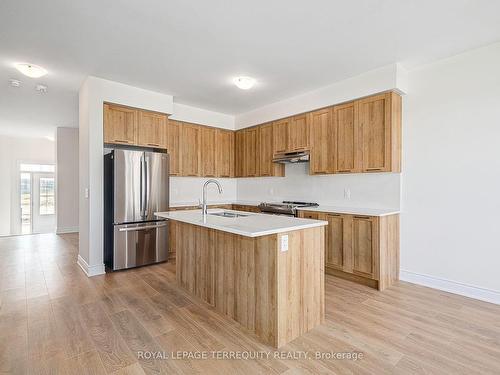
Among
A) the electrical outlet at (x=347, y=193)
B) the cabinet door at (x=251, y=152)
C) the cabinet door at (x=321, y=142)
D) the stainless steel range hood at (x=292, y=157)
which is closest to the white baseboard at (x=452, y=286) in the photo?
the electrical outlet at (x=347, y=193)

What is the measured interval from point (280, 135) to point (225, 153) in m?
1.42

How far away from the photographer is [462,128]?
10.1 ft

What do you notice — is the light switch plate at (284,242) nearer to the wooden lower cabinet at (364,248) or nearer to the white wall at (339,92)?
the wooden lower cabinet at (364,248)

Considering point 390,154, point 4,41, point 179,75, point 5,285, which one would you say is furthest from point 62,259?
point 390,154

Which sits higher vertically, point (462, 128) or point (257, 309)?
point (462, 128)

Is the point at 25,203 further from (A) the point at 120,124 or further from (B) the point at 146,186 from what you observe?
(B) the point at 146,186

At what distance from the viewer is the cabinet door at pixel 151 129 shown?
425 cm

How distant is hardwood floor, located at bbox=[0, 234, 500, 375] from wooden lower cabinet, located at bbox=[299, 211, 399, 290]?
162 mm

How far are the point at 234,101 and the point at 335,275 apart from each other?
3360 millimetres

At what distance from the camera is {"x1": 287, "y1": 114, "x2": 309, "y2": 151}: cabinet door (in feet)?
14.6

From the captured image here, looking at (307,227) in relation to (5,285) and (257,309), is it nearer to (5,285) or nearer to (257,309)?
(257,309)

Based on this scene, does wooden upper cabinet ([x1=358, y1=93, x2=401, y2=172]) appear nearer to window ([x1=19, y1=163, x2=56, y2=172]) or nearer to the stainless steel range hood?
the stainless steel range hood

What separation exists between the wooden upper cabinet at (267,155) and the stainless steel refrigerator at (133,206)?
1.86 meters

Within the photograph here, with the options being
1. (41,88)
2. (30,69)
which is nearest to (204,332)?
(30,69)
